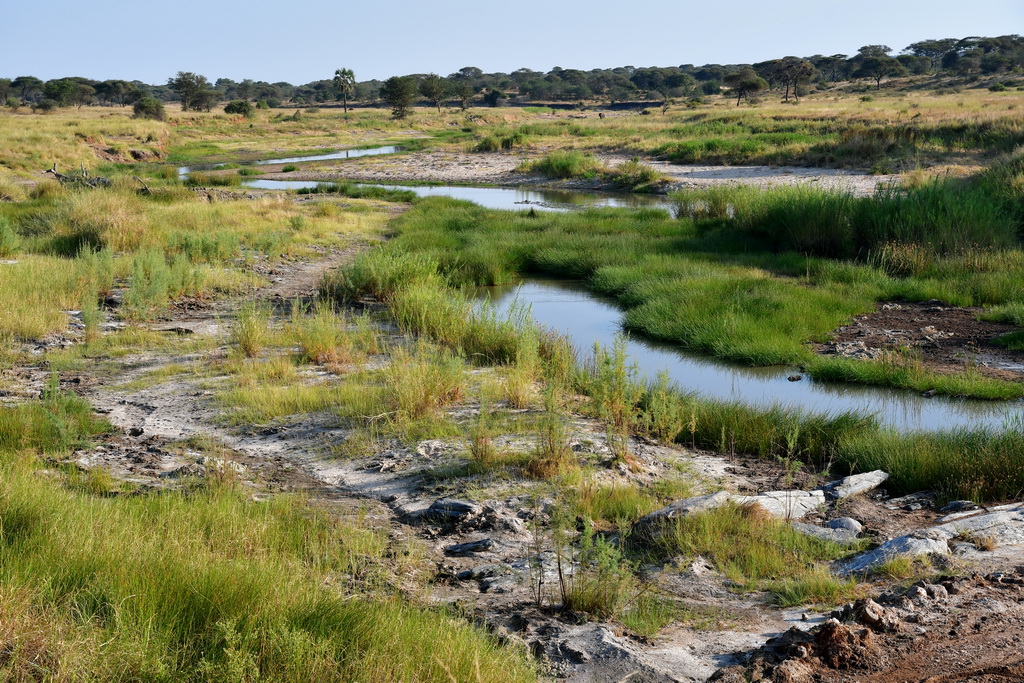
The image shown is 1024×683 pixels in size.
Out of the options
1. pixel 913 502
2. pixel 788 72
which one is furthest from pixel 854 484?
pixel 788 72

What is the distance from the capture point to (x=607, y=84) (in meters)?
110

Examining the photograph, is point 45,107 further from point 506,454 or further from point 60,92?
point 506,454

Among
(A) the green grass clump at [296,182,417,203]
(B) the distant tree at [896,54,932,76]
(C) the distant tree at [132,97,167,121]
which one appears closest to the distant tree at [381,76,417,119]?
(C) the distant tree at [132,97,167,121]

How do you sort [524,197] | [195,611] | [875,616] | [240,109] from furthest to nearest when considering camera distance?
[240,109]
[524,197]
[875,616]
[195,611]

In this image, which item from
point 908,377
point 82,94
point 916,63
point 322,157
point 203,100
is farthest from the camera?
point 916,63

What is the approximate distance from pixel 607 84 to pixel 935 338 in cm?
10509

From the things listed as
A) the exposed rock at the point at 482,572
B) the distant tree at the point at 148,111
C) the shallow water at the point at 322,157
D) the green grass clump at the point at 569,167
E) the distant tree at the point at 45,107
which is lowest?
the exposed rock at the point at 482,572

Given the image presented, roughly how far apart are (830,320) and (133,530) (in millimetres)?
9940

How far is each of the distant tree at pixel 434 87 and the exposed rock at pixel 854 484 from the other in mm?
79190

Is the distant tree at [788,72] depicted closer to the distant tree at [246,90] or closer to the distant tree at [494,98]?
the distant tree at [494,98]

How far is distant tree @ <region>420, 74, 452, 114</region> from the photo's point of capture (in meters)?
82.6

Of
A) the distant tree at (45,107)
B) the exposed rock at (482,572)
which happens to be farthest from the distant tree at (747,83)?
the exposed rock at (482,572)

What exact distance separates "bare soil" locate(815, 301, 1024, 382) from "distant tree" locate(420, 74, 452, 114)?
73.6m

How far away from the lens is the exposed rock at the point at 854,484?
588cm
